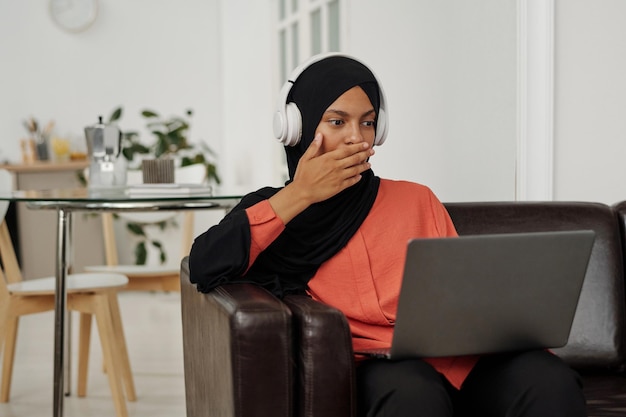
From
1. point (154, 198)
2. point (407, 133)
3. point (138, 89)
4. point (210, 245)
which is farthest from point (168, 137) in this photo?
point (210, 245)

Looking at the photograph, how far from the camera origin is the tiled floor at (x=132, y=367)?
3133 millimetres

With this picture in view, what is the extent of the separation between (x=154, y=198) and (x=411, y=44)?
126 centimetres

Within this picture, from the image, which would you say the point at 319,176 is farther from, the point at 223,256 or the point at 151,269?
the point at 151,269

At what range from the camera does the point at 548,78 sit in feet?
8.41

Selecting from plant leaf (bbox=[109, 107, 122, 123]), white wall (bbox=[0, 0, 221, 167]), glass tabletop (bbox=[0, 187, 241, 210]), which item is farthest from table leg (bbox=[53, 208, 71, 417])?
white wall (bbox=[0, 0, 221, 167])

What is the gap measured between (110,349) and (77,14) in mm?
4027

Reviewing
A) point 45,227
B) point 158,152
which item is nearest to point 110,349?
point 158,152

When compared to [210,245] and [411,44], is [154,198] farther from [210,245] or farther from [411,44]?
[411,44]

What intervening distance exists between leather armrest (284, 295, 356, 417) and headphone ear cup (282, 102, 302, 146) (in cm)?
48

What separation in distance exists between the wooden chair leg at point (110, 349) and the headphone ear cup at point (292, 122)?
1.42 meters

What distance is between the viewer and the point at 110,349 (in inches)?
116

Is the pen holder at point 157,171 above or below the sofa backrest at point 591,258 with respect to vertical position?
above

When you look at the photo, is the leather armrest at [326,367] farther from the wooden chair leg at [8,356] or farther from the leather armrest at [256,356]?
the wooden chair leg at [8,356]

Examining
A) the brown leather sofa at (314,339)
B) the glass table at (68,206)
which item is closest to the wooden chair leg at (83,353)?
the glass table at (68,206)
